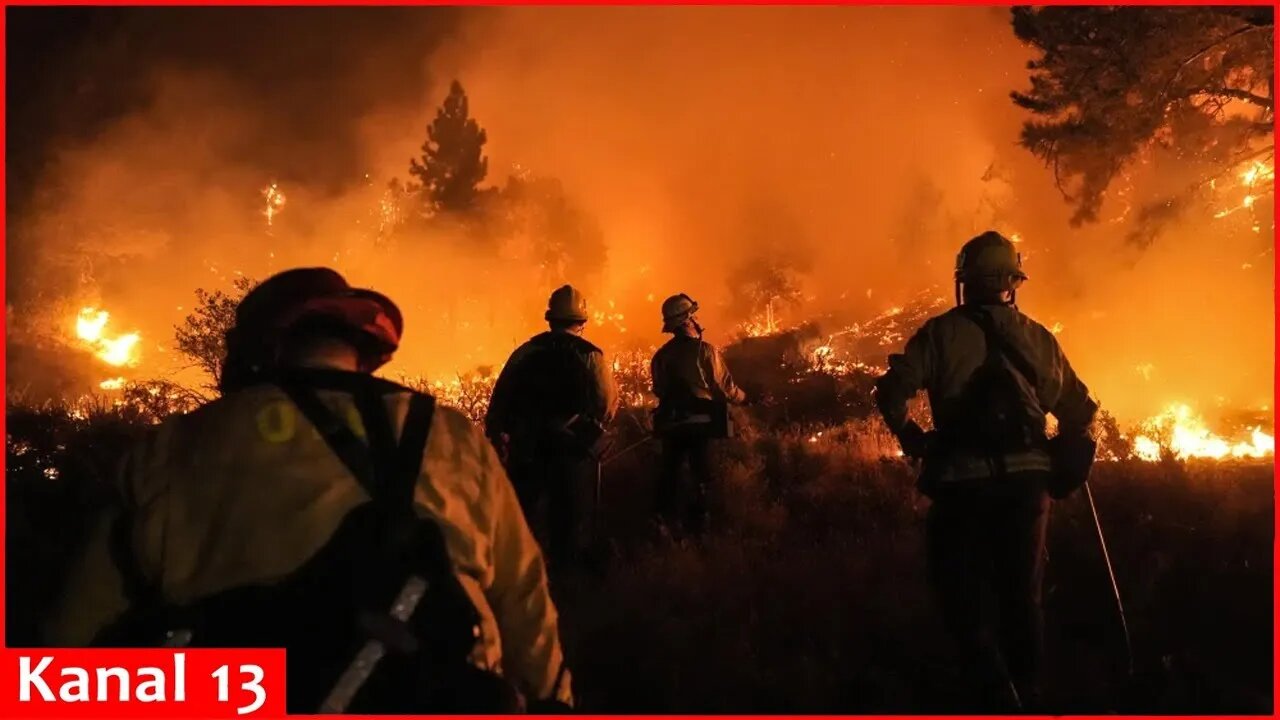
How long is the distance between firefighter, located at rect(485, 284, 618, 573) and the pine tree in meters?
41.8

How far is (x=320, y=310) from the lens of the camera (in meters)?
1.83

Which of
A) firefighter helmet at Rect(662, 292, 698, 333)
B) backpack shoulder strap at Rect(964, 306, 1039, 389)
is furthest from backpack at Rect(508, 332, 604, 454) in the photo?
backpack shoulder strap at Rect(964, 306, 1039, 389)

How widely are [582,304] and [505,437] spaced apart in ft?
4.06

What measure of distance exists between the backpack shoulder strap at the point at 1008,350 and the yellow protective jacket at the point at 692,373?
336 cm

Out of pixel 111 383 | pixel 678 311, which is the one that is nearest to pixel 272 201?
pixel 111 383

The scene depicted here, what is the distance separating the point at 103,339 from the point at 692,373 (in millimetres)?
44524

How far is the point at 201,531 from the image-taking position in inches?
63.4

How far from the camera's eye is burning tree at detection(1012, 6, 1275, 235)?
29.2ft

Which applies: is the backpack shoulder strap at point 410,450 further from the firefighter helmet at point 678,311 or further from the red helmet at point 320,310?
the firefighter helmet at point 678,311

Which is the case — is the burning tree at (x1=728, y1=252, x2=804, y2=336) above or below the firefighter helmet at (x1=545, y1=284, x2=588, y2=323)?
above

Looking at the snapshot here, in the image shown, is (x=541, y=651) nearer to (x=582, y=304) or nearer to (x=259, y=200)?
(x=582, y=304)

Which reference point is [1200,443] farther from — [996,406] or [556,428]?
[556,428]

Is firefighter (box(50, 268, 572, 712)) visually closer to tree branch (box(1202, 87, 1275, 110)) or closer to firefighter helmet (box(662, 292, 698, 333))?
firefighter helmet (box(662, 292, 698, 333))

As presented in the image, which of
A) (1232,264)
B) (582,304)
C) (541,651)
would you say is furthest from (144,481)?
(1232,264)
